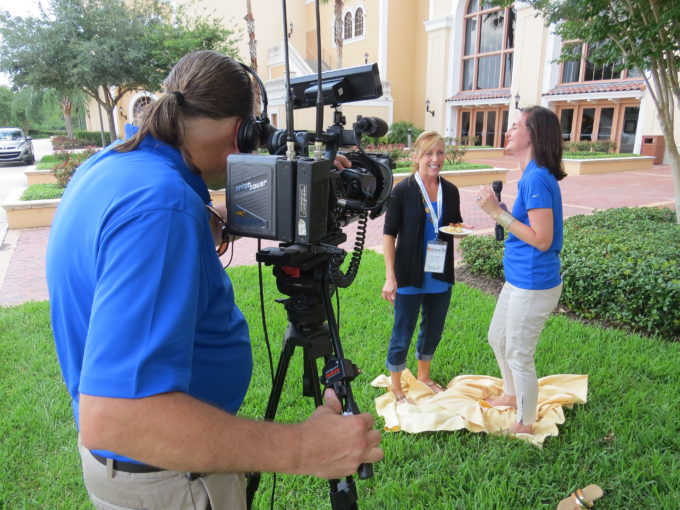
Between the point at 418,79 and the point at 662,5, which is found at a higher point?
the point at 418,79

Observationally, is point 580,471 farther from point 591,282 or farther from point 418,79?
point 418,79

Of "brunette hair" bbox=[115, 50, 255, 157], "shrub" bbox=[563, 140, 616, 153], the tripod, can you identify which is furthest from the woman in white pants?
"shrub" bbox=[563, 140, 616, 153]

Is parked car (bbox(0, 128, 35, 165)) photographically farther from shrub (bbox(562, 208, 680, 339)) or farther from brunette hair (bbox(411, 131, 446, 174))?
brunette hair (bbox(411, 131, 446, 174))

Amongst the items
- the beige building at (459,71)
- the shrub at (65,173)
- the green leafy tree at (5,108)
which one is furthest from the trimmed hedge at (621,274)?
the green leafy tree at (5,108)

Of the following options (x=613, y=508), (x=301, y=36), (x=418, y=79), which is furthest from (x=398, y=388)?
(x=301, y=36)

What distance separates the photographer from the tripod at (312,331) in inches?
46.6

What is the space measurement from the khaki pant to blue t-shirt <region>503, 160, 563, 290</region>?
2007 mm

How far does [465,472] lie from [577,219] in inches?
236

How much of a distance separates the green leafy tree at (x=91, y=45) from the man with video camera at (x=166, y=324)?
17262 mm

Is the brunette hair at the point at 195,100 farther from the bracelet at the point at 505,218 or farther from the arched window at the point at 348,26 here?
the arched window at the point at 348,26

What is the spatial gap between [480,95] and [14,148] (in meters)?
22.9

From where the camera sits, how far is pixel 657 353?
3697 mm

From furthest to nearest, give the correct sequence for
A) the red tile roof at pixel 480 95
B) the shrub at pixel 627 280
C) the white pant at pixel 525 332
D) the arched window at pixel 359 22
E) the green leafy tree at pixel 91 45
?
the arched window at pixel 359 22 → the red tile roof at pixel 480 95 → the green leafy tree at pixel 91 45 → the shrub at pixel 627 280 → the white pant at pixel 525 332

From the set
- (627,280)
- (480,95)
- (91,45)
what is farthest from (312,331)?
(480,95)
